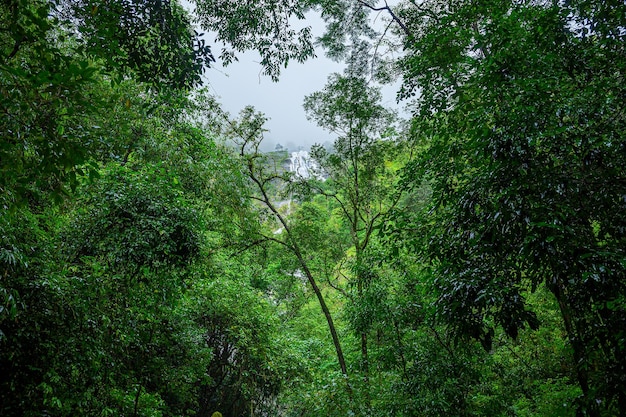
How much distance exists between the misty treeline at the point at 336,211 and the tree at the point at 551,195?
17 millimetres

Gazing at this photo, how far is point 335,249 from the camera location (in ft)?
29.9

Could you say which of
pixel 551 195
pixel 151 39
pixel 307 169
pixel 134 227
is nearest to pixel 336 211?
pixel 307 169

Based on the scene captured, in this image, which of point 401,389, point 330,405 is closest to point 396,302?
point 401,389

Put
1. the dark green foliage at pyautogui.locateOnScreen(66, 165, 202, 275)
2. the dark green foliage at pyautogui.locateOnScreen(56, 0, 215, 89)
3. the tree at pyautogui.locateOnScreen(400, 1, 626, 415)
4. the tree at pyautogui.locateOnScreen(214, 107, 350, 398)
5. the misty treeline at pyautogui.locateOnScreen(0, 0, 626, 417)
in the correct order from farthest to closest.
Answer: the tree at pyautogui.locateOnScreen(214, 107, 350, 398) → the dark green foliage at pyautogui.locateOnScreen(66, 165, 202, 275) → the dark green foliage at pyautogui.locateOnScreen(56, 0, 215, 89) → the misty treeline at pyautogui.locateOnScreen(0, 0, 626, 417) → the tree at pyautogui.locateOnScreen(400, 1, 626, 415)

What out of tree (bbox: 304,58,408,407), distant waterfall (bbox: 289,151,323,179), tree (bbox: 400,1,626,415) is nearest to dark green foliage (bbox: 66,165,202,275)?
tree (bbox: 400,1,626,415)

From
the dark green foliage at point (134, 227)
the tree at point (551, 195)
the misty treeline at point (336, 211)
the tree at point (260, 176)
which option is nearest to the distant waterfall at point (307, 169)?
the misty treeline at point (336, 211)

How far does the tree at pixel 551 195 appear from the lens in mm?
1952

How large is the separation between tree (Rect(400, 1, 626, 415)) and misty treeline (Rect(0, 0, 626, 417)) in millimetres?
17

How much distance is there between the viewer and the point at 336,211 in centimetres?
987

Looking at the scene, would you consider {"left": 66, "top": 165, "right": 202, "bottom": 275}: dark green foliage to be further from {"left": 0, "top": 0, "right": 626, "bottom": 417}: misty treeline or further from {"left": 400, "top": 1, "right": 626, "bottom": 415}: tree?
{"left": 400, "top": 1, "right": 626, "bottom": 415}: tree

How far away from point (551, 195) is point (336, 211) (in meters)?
7.74

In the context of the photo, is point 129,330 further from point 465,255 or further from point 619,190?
point 619,190

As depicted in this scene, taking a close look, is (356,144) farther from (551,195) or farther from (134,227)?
(551,195)

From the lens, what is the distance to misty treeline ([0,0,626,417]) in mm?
2094
